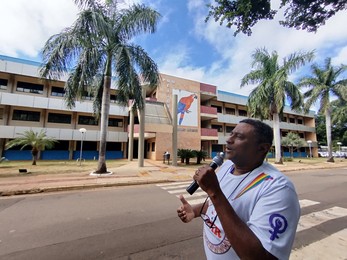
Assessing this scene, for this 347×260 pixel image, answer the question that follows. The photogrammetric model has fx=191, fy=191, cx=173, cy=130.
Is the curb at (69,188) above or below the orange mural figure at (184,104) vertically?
below

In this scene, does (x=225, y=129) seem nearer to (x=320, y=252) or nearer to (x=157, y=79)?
(x=157, y=79)

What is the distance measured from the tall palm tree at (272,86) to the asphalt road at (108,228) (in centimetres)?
1284

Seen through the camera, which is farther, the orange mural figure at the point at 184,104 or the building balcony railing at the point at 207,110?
the building balcony railing at the point at 207,110

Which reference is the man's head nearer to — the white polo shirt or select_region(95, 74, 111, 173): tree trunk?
the white polo shirt

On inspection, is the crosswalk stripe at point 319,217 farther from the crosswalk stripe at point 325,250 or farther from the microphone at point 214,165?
the microphone at point 214,165

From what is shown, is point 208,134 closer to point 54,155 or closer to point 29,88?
point 54,155

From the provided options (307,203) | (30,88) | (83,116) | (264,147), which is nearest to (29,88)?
(30,88)

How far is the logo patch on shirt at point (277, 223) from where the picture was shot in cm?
101

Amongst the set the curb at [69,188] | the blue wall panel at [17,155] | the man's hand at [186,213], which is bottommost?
the curb at [69,188]

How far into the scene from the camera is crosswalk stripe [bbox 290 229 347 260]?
3.06m

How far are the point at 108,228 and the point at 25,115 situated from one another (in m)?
24.2

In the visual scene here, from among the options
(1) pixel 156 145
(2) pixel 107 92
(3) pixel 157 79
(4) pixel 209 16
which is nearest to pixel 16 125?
(1) pixel 156 145

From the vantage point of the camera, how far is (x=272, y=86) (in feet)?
58.5

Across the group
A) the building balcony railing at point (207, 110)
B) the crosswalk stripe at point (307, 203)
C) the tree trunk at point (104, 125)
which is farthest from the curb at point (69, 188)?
the building balcony railing at point (207, 110)
